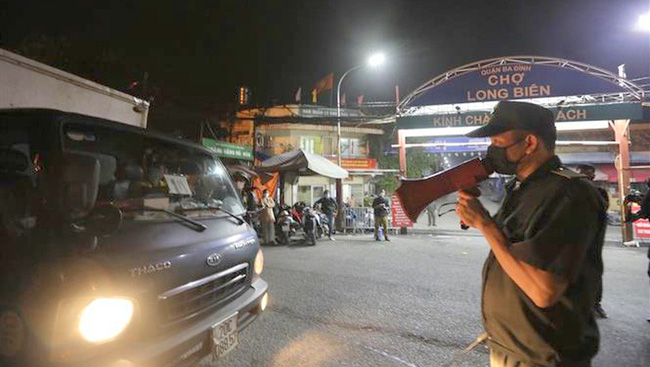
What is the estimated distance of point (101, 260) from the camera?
5.84 feet

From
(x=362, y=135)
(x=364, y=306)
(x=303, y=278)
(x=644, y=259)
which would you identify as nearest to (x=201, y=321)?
(x=364, y=306)

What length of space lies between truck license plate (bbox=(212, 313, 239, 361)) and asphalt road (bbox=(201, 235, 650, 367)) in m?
0.74

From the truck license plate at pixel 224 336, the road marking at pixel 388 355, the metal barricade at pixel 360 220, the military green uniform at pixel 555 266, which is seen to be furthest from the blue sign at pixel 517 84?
the truck license plate at pixel 224 336

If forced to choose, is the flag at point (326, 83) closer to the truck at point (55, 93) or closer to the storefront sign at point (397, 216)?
the storefront sign at point (397, 216)

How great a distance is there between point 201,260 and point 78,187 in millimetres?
834

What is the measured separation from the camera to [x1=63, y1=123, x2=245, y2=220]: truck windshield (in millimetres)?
2414

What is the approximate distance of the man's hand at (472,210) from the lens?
1.44 m

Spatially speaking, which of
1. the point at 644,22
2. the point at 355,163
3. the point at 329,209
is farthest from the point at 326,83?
the point at 644,22

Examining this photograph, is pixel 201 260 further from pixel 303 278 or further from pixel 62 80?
pixel 303 278

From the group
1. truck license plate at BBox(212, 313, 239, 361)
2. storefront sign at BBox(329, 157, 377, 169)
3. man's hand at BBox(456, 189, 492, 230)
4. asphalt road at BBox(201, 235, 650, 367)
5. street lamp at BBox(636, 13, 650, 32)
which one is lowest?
asphalt road at BBox(201, 235, 650, 367)

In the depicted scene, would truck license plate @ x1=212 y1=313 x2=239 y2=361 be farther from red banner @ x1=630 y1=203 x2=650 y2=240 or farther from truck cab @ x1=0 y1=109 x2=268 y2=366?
red banner @ x1=630 y1=203 x2=650 y2=240

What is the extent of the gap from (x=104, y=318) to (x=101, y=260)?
293mm

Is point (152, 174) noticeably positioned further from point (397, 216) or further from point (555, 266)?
point (397, 216)

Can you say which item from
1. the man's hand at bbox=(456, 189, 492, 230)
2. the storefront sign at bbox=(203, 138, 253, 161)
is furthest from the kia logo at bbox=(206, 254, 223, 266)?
the storefront sign at bbox=(203, 138, 253, 161)
